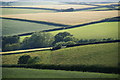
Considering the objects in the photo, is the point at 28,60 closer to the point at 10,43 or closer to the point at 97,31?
the point at 10,43

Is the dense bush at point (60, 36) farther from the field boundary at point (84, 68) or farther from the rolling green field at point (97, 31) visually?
the field boundary at point (84, 68)

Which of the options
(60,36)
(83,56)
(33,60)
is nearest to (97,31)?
(60,36)

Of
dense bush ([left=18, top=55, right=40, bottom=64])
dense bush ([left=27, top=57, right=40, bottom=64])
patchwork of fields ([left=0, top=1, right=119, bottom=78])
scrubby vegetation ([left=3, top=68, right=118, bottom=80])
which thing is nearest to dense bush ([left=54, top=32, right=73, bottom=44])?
patchwork of fields ([left=0, top=1, right=119, bottom=78])

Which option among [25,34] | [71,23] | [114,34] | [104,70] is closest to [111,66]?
[104,70]

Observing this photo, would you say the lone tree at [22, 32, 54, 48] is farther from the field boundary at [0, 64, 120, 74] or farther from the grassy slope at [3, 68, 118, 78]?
the grassy slope at [3, 68, 118, 78]

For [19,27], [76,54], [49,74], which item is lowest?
[49,74]
